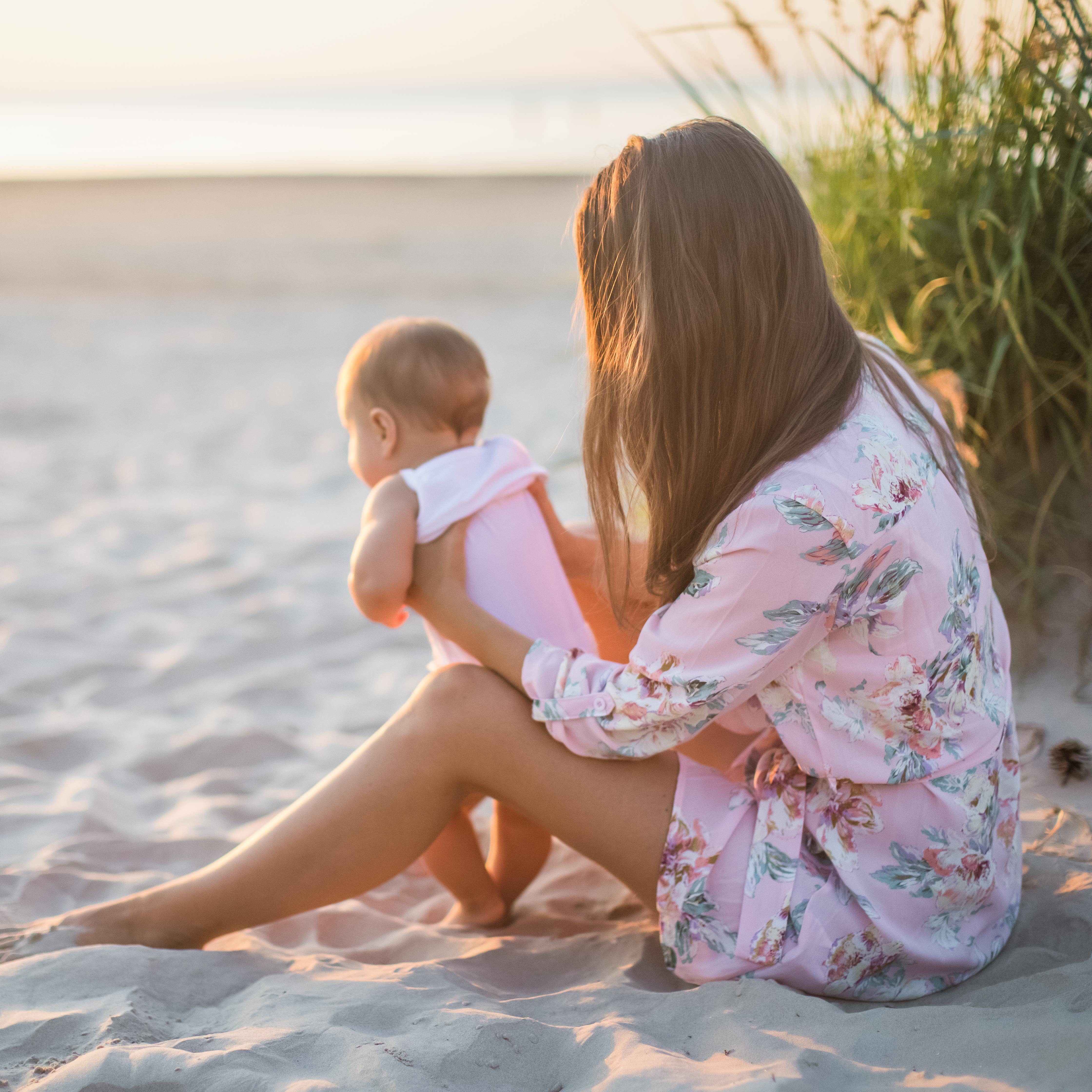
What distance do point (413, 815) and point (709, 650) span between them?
553 mm

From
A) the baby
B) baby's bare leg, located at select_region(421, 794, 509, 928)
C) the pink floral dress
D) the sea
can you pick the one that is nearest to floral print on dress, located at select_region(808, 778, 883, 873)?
the pink floral dress

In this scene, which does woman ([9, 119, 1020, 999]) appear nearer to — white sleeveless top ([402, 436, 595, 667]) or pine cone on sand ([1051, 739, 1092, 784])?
white sleeveless top ([402, 436, 595, 667])

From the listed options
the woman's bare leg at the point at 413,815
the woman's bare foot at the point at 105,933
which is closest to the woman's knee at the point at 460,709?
the woman's bare leg at the point at 413,815

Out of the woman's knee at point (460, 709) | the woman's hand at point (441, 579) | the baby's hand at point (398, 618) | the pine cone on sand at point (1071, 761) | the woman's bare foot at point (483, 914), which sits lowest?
the woman's bare foot at point (483, 914)

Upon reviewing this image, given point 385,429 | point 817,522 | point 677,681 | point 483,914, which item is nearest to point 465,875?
point 483,914

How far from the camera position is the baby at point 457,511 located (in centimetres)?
184

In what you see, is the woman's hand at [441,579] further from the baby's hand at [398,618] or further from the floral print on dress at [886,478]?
the floral print on dress at [886,478]

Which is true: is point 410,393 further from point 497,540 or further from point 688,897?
point 688,897

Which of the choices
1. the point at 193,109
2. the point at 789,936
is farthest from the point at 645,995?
the point at 193,109

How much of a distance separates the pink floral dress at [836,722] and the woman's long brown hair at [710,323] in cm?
8

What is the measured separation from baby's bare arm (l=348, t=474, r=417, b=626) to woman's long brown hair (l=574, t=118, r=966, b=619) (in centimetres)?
49

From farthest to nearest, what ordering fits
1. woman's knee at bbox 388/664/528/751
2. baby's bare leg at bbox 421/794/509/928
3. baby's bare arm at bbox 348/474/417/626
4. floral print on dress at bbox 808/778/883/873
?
baby's bare leg at bbox 421/794/509/928 < baby's bare arm at bbox 348/474/417/626 < woman's knee at bbox 388/664/528/751 < floral print on dress at bbox 808/778/883/873

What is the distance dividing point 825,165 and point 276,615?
214 centimetres

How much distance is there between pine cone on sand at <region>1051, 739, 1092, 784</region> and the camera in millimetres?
1989
